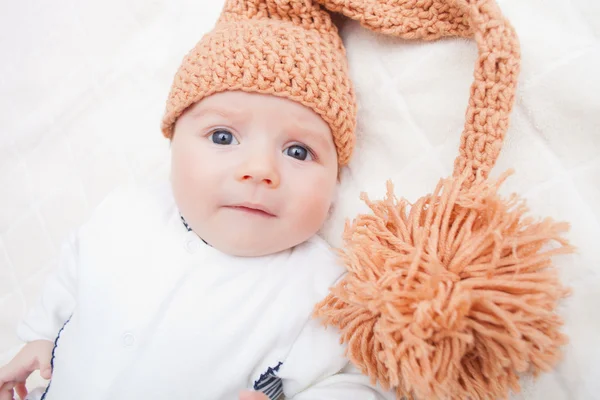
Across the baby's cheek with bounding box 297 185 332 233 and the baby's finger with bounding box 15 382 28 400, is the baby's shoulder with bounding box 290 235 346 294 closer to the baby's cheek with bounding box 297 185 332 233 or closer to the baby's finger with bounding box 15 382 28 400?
the baby's cheek with bounding box 297 185 332 233

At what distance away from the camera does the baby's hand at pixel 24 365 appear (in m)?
0.93

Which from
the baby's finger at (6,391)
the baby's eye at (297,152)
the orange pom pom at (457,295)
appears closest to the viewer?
the orange pom pom at (457,295)

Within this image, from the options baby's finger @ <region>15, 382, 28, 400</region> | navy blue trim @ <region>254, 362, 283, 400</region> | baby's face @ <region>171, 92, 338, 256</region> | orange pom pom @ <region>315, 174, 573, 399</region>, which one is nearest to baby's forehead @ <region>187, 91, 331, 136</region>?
baby's face @ <region>171, 92, 338, 256</region>

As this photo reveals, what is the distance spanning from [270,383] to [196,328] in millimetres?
176

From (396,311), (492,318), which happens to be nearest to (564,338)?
(492,318)

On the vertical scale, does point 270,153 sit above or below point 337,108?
below

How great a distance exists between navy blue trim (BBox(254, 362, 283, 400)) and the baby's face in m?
0.22

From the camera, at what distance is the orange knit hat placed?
608mm

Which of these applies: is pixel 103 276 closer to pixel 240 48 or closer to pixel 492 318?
pixel 240 48

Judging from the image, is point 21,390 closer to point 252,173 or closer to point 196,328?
point 196,328

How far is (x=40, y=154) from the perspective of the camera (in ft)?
4.42

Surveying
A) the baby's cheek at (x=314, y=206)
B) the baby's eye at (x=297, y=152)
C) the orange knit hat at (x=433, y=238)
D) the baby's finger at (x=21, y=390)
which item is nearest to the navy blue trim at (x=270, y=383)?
the orange knit hat at (x=433, y=238)

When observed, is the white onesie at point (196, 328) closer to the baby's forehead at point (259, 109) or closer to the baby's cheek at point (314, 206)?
the baby's cheek at point (314, 206)

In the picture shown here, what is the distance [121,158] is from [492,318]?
1.01m
